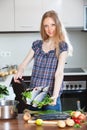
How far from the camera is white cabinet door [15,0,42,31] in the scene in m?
4.13

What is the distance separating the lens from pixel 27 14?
13.6ft

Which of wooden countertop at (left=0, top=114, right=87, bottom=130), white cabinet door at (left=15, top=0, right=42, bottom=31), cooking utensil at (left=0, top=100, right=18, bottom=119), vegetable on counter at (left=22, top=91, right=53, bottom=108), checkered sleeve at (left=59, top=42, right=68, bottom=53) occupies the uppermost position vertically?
white cabinet door at (left=15, top=0, right=42, bottom=31)

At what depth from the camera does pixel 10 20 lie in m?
4.14

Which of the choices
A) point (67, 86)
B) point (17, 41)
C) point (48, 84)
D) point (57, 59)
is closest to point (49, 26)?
point (57, 59)

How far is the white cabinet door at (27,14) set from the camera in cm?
413

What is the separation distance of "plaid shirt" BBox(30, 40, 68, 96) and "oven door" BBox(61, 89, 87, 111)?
1708mm

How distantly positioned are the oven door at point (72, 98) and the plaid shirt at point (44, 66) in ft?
5.60

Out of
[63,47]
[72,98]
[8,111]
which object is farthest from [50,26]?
[72,98]

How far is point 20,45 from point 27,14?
539 millimetres

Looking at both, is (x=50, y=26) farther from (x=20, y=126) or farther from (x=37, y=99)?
(x=20, y=126)

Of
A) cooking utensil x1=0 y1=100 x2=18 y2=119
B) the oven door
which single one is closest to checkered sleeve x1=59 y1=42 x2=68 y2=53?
cooking utensil x1=0 y1=100 x2=18 y2=119

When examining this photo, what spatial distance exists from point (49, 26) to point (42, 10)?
1.94m

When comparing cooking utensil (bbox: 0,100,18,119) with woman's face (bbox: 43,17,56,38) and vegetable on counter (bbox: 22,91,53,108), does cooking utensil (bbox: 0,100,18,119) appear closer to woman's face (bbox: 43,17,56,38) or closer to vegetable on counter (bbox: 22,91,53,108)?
vegetable on counter (bbox: 22,91,53,108)

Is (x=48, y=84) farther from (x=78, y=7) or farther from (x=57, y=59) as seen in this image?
(x=78, y=7)
